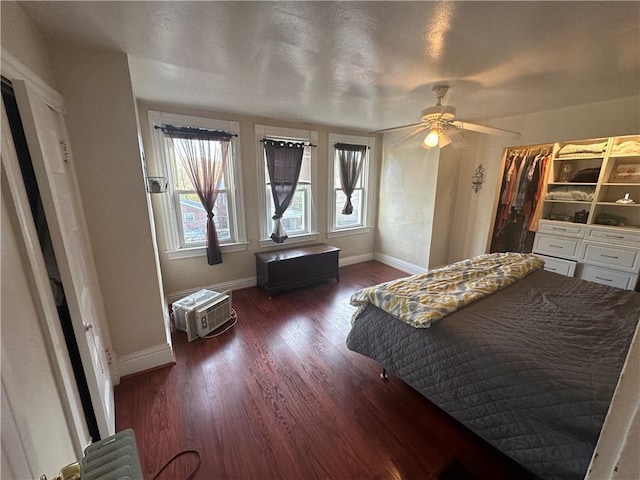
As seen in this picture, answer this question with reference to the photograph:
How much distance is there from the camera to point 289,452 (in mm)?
1469

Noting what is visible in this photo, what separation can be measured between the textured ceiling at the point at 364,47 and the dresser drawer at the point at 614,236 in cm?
130

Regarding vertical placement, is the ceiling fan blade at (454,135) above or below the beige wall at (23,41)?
below

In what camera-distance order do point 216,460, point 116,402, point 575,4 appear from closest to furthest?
1. point 575,4
2. point 216,460
3. point 116,402

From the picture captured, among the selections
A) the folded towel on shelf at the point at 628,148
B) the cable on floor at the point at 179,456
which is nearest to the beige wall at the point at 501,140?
the folded towel on shelf at the point at 628,148

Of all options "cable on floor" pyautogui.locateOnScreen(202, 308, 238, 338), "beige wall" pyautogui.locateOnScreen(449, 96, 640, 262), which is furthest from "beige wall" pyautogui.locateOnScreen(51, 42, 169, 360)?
"beige wall" pyautogui.locateOnScreen(449, 96, 640, 262)

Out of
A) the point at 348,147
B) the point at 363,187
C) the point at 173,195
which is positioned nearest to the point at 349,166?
the point at 348,147

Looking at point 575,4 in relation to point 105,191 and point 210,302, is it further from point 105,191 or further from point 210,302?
point 210,302

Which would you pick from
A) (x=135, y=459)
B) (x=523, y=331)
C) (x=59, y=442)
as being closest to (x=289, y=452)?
(x=135, y=459)

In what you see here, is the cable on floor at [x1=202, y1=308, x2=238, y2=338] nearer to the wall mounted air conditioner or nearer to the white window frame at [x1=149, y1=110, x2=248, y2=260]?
the wall mounted air conditioner

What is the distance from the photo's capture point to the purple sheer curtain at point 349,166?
4059 mm

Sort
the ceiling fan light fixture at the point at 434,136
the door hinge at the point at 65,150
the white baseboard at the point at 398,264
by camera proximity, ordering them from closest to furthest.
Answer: the door hinge at the point at 65,150, the ceiling fan light fixture at the point at 434,136, the white baseboard at the point at 398,264

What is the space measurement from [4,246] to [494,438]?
215cm

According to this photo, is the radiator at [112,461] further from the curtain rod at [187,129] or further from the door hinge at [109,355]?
the curtain rod at [187,129]

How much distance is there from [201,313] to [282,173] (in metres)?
2.03
